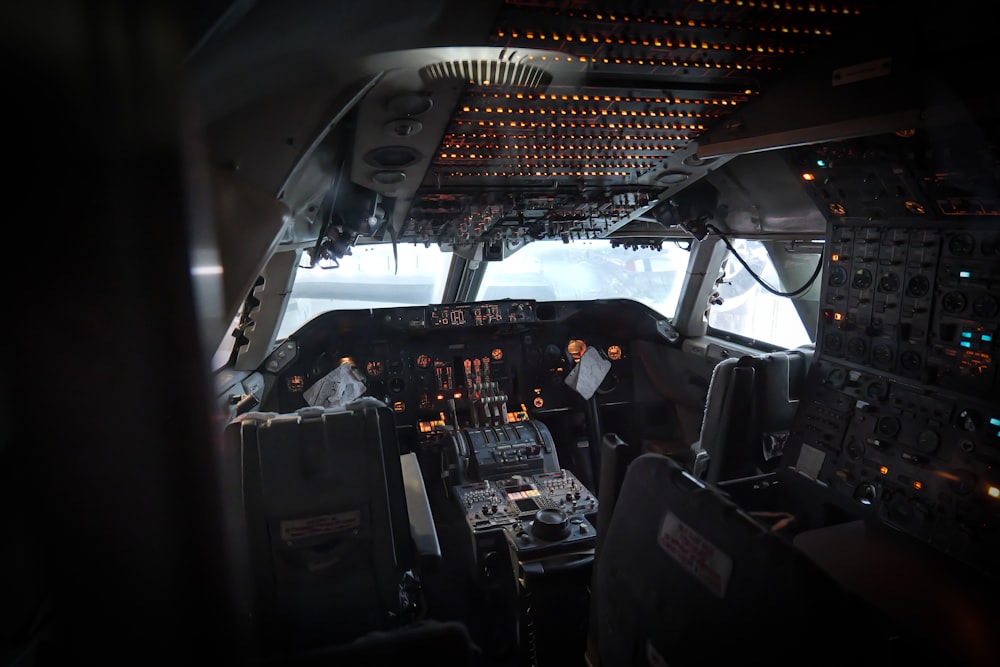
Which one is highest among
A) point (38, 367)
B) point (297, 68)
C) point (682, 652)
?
point (297, 68)

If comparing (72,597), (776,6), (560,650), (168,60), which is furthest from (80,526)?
(560,650)

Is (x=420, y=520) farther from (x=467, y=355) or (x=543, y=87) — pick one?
(x=467, y=355)

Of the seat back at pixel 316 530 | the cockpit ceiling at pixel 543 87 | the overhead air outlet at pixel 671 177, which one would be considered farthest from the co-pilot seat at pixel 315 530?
the overhead air outlet at pixel 671 177

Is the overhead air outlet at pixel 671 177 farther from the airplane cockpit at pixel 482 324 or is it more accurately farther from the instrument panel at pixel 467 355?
the instrument panel at pixel 467 355

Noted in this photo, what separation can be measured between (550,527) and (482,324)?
1.82 m

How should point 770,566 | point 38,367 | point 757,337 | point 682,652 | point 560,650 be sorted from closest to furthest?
1. point 38,367
2. point 770,566
3. point 682,652
4. point 560,650
5. point 757,337

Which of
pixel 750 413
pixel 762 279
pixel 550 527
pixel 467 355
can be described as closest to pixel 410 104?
pixel 550 527

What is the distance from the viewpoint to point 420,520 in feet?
7.83

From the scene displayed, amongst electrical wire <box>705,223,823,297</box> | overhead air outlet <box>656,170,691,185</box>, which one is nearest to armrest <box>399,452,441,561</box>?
overhead air outlet <box>656,170,691,185</box>

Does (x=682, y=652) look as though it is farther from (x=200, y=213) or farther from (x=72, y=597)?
(x=200, y=213)

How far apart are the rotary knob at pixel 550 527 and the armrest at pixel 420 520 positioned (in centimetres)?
50

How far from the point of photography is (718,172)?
104 inches

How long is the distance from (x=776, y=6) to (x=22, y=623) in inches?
61.9

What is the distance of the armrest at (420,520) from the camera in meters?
2.20
